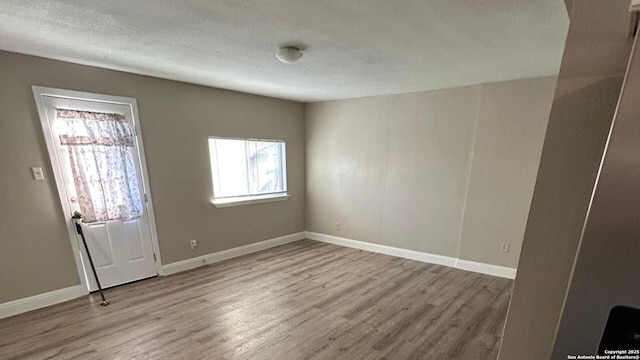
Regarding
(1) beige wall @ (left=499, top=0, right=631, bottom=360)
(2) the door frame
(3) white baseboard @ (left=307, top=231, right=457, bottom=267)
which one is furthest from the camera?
(3) white baseboard @ (left=307, top=231, right=457, bottom=267)

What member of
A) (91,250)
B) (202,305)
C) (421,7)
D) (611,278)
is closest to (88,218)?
(91,250)

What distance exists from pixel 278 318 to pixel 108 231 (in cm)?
218

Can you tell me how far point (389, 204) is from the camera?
4145 millimetres

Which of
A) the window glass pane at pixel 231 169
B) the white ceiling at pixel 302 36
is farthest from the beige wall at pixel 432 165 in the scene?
the window glass pane at pixel 231 169

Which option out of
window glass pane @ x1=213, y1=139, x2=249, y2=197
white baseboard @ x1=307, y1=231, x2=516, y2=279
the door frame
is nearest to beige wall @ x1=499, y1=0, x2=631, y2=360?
white baseboard @ x1=307, y1=231, x2=516, y2=279

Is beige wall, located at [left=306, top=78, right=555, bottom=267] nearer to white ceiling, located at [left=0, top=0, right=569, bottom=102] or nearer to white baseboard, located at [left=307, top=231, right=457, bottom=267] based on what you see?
white baseboard, located at [left=307, top=231, right=457, bottom=267]

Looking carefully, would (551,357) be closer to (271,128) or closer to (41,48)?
(41,48)

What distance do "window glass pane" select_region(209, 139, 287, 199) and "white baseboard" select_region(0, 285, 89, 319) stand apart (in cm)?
178

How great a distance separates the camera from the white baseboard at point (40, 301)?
247 cm

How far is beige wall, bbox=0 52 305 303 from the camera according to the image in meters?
2.44

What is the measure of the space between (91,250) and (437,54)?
4013mm

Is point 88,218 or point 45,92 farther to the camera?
point 88,218

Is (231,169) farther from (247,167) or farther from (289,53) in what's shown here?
(289,53)

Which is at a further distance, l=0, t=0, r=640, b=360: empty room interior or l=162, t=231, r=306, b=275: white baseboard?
l=162, t=231, r=306, b=275: white baseboard
